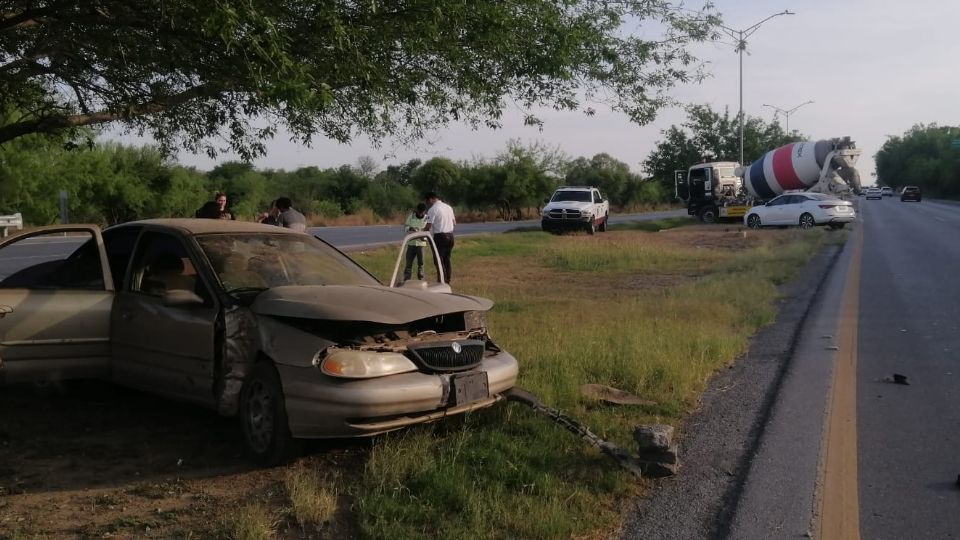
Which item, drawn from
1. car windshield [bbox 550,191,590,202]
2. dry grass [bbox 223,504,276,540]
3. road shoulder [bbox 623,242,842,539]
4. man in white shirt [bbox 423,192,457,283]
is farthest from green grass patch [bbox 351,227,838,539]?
car windshield [bbox 550,191,590,202]

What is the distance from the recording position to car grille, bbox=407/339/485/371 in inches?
196

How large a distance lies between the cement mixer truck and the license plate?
35.6 meters

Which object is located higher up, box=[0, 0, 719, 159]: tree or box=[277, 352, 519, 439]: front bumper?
box=[0, 0, 719, 159]: tree

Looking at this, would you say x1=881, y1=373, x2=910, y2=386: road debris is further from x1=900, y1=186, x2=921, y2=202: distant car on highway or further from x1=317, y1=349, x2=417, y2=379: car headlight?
x1=900, y1=186, x2=921, y2=202: distant car on highway

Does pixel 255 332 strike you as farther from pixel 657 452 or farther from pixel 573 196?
pixel 573 196

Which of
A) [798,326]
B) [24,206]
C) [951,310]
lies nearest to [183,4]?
[798,326]

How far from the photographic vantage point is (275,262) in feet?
19.8

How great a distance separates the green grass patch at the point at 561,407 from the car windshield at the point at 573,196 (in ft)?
58.6

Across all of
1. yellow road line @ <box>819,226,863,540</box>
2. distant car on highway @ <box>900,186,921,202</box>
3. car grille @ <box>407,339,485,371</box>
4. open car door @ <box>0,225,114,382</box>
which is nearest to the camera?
yellow road line @ <box>819,226,863,540</box>

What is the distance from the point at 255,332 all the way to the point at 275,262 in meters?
1.05

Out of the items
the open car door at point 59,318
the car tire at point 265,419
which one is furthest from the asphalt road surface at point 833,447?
the open car door at point 59,318

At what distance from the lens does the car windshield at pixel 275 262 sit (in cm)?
570

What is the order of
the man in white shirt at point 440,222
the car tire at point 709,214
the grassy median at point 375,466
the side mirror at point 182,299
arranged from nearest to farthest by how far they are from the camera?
the grassy median at point 375,466 → the side mirror at point 182,299 → the man in white shirt at point 440,222 → the car tire at point 709,214

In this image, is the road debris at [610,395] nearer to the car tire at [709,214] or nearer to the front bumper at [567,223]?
the front bumper at [567,223]
